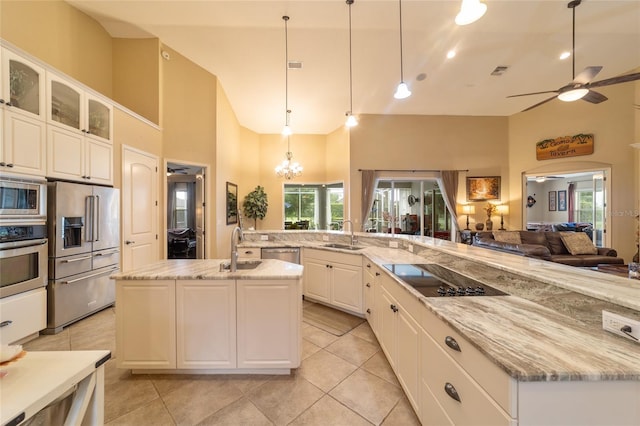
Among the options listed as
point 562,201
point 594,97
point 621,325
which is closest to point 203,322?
point 621,325

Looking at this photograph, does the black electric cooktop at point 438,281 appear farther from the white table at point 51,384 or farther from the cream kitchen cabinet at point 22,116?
the cream kitchen cabinet at point 22,116

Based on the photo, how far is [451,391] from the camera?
114 cm

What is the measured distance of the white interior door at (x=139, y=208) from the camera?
11.6 feet

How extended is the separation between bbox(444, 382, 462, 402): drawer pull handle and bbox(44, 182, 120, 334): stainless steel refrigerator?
12.5ft

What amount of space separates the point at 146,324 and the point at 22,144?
7.22ft

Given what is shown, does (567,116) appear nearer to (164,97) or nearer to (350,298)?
(350,298)

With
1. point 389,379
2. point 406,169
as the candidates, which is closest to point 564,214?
point 406,169

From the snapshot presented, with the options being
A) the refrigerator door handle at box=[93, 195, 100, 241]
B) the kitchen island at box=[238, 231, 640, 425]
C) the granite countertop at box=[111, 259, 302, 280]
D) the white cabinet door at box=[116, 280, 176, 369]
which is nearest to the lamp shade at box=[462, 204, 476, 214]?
the kitchen island at box=[238, 231, 640, 425]

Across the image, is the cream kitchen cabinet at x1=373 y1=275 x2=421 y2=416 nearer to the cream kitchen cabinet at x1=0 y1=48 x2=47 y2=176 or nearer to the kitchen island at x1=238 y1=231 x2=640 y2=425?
the kitchen island at x1=238 y1=231 x2=640 y2=425

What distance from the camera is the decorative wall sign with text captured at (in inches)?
211

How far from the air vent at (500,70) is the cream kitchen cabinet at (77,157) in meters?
6.85

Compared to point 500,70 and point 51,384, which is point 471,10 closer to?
point 51,384

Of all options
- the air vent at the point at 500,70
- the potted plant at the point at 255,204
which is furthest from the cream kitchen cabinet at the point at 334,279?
the air vent at the point at 500,70

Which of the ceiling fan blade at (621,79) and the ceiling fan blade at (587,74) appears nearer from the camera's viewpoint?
the ceiling fan blade at (621,79)
